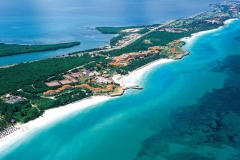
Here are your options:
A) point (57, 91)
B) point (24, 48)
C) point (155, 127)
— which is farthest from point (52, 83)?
point (24, 48)

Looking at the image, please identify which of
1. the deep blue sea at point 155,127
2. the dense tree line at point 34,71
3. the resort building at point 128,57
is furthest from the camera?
the resort building at point 128,57

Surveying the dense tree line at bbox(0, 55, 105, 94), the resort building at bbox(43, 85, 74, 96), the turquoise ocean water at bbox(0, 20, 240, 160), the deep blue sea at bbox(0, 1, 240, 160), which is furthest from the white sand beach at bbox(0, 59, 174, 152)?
the dense tree line at bbox(0, 55, 105, 94)

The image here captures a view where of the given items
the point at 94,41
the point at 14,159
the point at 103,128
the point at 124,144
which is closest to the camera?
the point at 14,159

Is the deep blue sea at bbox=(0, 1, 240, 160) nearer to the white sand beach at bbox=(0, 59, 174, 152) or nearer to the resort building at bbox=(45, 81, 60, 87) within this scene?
the white sand beach at bbox=(0, 59, 174, 152)

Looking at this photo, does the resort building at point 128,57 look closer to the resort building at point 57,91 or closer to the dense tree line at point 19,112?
the resort building at point 57,91

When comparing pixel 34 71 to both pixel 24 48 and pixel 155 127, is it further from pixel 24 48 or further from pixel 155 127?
pixel 155 127

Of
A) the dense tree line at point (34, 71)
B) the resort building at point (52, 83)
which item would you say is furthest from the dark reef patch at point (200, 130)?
the dense tree line at point (34, 71)

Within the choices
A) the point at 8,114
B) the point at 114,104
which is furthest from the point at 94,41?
the point at 8,114

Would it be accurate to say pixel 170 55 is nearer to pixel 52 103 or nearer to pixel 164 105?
pixel 164 105
